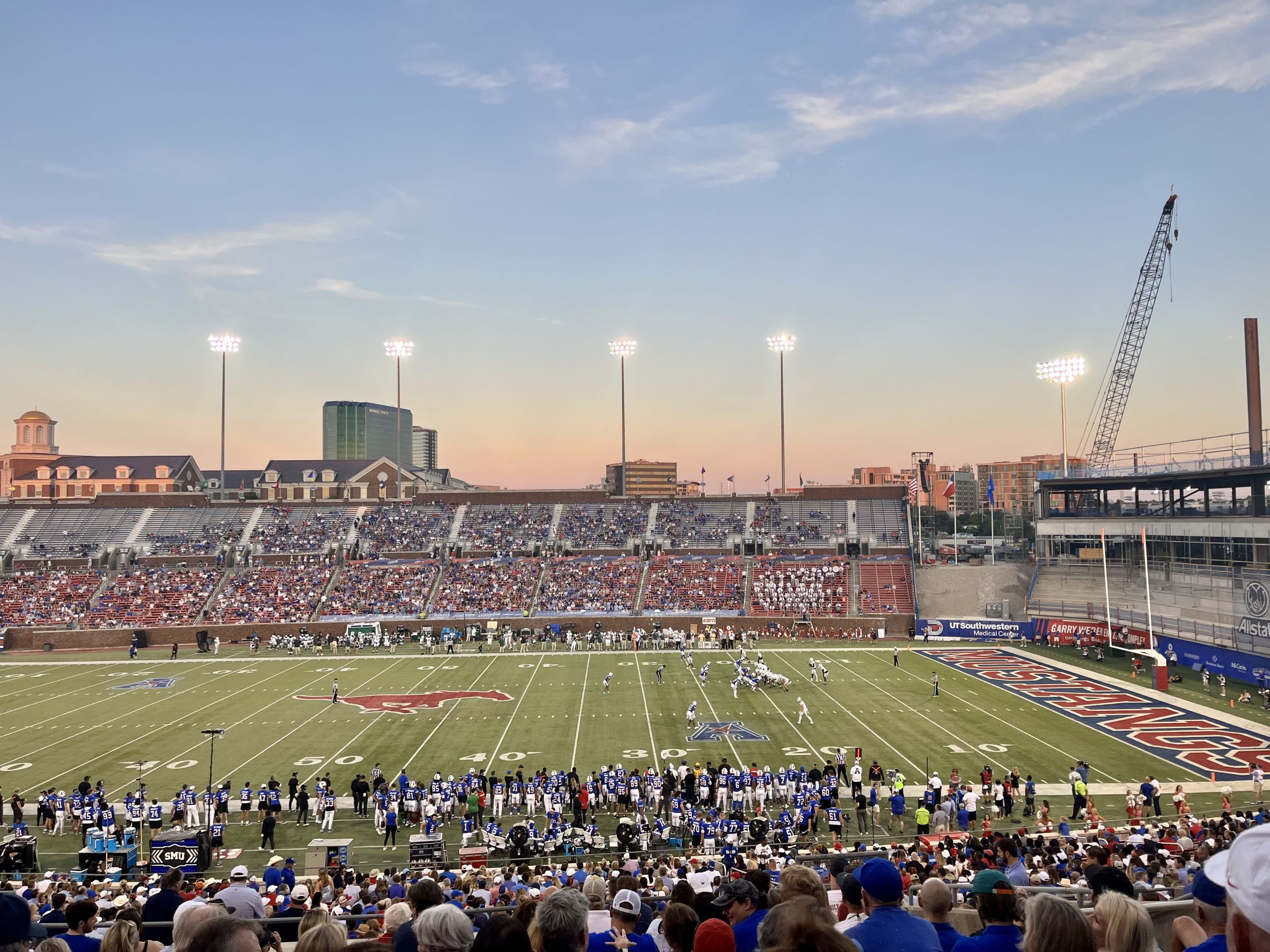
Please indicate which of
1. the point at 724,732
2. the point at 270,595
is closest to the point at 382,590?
the point at 270,595

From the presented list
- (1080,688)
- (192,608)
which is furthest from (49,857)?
(192,608)

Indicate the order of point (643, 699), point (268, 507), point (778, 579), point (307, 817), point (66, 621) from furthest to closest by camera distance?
point (268, 507) → point (778, 579) → point (66, 621) → point (643, 699) → point (307, 817)

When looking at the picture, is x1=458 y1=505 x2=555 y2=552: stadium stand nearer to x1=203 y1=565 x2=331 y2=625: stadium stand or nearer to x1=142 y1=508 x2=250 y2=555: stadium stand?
x1=203 y1=565 x2=331 y2=625: stadium stand

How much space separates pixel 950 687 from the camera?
3372 centimetres

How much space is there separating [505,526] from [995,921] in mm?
60054

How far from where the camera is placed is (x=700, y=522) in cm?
6303

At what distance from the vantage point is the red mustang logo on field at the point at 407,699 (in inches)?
1220

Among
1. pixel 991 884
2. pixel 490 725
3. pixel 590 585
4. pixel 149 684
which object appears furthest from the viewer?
pixel 590 585

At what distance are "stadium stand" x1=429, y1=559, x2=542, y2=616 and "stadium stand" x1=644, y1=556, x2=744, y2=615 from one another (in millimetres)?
7776

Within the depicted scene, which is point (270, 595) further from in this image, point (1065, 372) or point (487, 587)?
point (1065, 372)

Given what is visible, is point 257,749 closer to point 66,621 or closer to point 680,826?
point 680,826

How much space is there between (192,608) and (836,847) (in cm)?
4656

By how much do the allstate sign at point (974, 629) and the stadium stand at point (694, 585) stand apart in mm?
10804

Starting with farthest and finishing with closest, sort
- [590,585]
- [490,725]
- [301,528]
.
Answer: [301,528], [590,585], [490,725]
